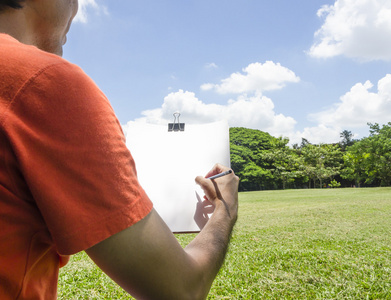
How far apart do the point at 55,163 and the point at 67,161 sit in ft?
0.07

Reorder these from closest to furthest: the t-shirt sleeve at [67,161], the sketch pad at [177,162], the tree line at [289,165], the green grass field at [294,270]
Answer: the t-shirt sleeve at [67,161]
the sketch pad at [177,162]
the green grass field at [294,270]
the tree line at [289,165]

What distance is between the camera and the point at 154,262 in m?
0.62

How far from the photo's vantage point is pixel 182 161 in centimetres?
152

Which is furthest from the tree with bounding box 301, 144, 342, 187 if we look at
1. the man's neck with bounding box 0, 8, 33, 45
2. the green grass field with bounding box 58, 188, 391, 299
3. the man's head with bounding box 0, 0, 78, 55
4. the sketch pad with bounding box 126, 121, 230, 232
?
the man's neck with bounding box 0, 8, 33, 45

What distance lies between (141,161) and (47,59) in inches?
38.8

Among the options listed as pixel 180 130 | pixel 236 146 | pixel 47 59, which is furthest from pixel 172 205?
pixel 236 146

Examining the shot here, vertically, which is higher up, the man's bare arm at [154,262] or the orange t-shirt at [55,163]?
the orange t-shirt at [55,163]

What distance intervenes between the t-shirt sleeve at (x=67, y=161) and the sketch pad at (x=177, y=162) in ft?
2.55

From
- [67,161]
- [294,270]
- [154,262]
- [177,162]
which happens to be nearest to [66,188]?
[67,161]

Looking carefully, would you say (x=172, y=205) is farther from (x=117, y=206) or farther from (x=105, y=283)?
(x=105, y=283)

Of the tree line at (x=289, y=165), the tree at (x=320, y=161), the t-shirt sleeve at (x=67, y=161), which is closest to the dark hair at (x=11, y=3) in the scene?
the t-shirt sleeve at (x=67, y=161)

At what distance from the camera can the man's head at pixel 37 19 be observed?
77cm

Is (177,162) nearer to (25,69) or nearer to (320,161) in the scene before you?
(25,69)

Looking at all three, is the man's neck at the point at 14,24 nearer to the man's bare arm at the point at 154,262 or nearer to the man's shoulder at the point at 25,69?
the man's shoulder at the point at 25,69
